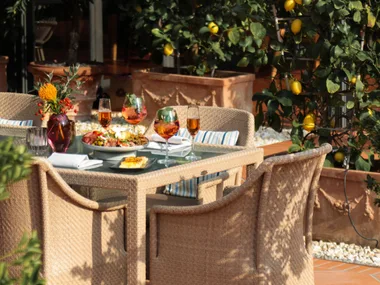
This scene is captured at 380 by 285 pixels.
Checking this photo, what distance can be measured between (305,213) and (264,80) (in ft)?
19.0

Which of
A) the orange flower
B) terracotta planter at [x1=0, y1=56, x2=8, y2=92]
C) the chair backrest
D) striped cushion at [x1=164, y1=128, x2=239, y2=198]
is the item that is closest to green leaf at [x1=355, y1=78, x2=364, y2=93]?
the chair backrest

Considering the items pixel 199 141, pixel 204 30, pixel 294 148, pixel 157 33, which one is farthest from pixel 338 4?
pixel 157 33

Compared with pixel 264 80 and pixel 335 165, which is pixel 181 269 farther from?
pixel 264 80

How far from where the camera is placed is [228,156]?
158 inches

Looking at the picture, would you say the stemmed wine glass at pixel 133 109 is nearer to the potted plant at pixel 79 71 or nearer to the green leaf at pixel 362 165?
the green leaf at pixel 362 165

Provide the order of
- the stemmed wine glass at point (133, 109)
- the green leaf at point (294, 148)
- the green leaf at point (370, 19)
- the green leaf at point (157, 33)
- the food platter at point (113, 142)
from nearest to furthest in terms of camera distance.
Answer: the food platter at point (113, 142)
the stemmed wine glass at point (133, 109)
the green leaf at point (370, 19)
the green leaf at point (294, 148)
the green leaf at point (157, 33)

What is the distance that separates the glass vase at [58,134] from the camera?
404 centimetres

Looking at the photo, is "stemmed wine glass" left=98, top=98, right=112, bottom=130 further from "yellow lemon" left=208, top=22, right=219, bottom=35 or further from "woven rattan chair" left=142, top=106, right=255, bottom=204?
"yellow lemon" left=208, top=22, right=219, bottom=35

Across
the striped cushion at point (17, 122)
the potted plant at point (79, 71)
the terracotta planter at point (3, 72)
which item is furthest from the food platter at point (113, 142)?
the terracotta planter at point (3, 72)

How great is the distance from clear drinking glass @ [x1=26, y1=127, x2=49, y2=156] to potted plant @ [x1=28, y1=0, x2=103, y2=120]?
180 inches

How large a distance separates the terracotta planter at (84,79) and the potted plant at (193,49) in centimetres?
56

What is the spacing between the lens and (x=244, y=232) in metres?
3.39

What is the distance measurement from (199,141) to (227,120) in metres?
0.24

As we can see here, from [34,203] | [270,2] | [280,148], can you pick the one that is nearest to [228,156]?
[34,203]
